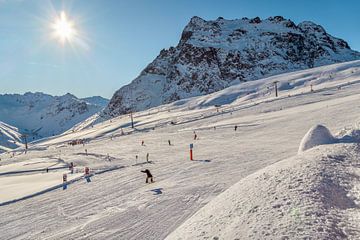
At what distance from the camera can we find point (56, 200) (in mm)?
13203

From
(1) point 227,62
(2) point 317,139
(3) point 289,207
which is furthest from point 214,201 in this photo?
(1) point 227,62

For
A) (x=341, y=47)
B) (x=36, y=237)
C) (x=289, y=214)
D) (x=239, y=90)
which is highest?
(x=341, y=47)

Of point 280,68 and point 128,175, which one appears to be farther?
point 280,68

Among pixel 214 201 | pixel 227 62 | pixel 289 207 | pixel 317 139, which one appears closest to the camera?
pixel 289 207

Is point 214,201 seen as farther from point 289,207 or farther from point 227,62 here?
point 227,62

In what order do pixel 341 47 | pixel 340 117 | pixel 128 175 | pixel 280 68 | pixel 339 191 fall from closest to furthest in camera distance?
pixel 339 191
pixel 128 175
pixel 340 117
pixel 280 68
pixel 341 47

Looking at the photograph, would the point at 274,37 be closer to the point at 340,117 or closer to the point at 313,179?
the point at 340,117

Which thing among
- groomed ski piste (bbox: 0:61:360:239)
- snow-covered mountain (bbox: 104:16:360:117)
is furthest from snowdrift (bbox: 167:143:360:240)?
snow-covered mountain (bbox: 104:16:360:117)

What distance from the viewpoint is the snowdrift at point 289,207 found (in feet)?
20.6

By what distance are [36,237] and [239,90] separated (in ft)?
293

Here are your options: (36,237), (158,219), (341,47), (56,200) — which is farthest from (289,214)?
(341,47)

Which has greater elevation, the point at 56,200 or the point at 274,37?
the point at 274,37

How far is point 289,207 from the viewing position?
7168mm

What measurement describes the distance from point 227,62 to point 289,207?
168469mm
